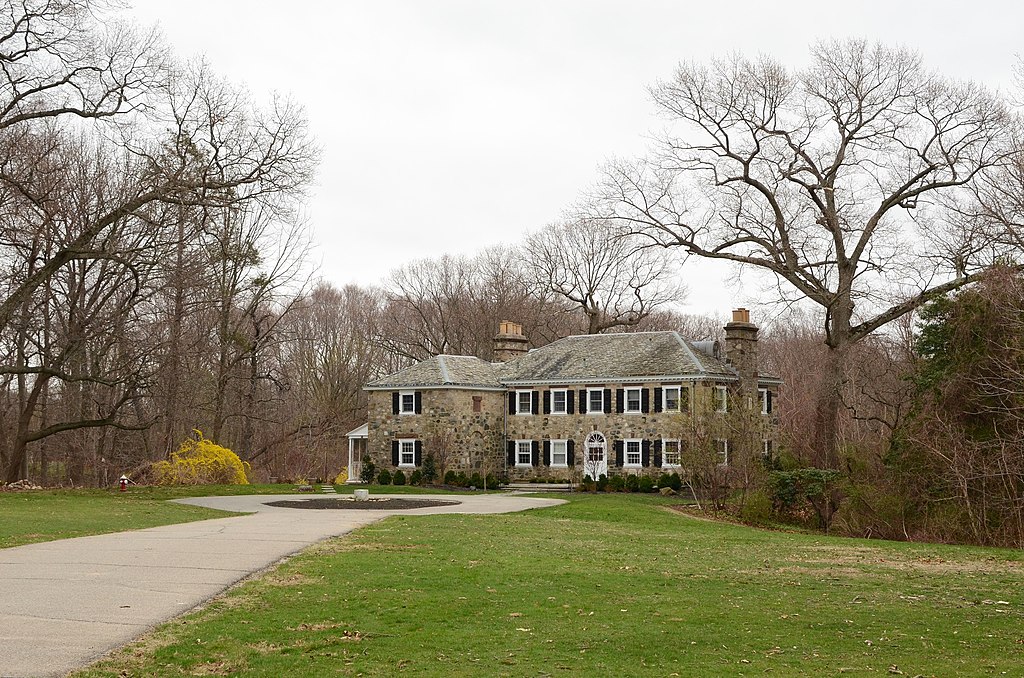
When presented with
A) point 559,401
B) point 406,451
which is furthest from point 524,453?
point 406,451

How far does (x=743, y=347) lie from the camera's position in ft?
134

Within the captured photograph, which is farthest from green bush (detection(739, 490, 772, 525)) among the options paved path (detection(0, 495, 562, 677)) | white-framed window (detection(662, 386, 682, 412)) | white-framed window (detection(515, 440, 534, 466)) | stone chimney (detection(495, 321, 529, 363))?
stone chimney (detection(495, 321, 529, 363))

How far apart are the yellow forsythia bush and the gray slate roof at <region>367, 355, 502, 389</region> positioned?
7054 millimetres

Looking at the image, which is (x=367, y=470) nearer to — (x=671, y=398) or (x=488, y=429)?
(x=488, y=429)

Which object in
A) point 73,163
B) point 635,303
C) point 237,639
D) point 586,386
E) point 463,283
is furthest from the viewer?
point 463,283

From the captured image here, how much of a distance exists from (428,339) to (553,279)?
796 cm

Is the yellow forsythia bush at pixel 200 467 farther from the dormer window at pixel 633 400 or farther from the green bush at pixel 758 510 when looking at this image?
the green bush at pixel 758 510

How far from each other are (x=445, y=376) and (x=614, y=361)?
6960 millimetres

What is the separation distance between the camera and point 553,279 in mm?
59656

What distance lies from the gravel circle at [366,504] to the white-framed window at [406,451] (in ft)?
36.0

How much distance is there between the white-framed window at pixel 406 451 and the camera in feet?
141

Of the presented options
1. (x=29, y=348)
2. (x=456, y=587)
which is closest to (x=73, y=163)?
(x=29, y=348)

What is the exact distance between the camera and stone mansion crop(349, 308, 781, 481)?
132 ft

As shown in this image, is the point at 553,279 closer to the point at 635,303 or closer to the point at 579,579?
the point at 635,303
